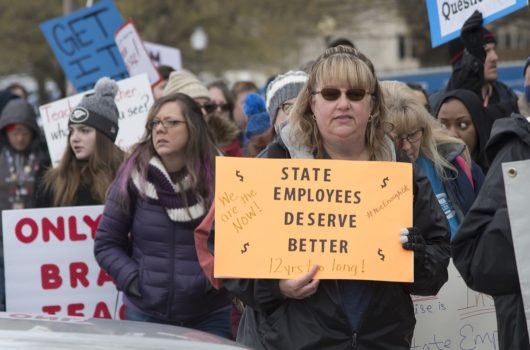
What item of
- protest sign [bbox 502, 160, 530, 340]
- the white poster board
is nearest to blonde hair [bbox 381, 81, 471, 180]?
the white poster board

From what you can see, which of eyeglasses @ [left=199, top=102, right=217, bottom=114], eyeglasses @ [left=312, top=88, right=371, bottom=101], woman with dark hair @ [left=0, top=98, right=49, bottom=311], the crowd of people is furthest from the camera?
woman with dark hair @ [left=0, top=98, right=49, bottom=311]

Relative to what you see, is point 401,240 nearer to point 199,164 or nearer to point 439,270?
point 439,270

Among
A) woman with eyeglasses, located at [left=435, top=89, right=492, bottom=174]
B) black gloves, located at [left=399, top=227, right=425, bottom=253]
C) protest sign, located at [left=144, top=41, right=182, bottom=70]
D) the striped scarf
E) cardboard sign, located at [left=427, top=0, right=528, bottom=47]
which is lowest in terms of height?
black gloves, located at [left=399, top=227, right=425, bottom=253]

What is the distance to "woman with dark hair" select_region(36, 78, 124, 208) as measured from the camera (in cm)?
715

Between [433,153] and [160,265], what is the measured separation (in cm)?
150

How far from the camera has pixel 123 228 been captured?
6.11m

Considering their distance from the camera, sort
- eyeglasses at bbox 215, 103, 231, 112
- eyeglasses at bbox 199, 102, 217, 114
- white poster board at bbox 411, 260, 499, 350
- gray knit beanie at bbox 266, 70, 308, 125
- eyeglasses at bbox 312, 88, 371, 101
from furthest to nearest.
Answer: eyeglasses at bbox 215, 103, 231, 112 → eyeglasses at bbox 199, 102, 217, 114 → gray knit beanie at bbox 266, 70, 308, 125 → white poster board at bbox 411, 260, 499, 350 → eyeglasses at bbox 312, 88, 371, 101

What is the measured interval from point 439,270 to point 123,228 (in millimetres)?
2169

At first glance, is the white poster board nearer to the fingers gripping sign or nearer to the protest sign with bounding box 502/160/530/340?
the fingers gripping sign

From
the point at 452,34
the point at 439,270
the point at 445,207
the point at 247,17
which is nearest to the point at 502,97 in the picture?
the point at 452,34

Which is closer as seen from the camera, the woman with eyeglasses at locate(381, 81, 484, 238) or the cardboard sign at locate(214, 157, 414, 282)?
the cardboard sign at locate(214, 157, 414, 282)

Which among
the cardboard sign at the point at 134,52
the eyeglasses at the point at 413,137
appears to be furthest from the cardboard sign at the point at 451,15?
the cardboard sign at the point at 134,52

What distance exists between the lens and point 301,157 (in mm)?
4578

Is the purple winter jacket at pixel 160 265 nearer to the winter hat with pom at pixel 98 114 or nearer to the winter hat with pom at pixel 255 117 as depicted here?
the winter hat with pom at pixel 98 114
